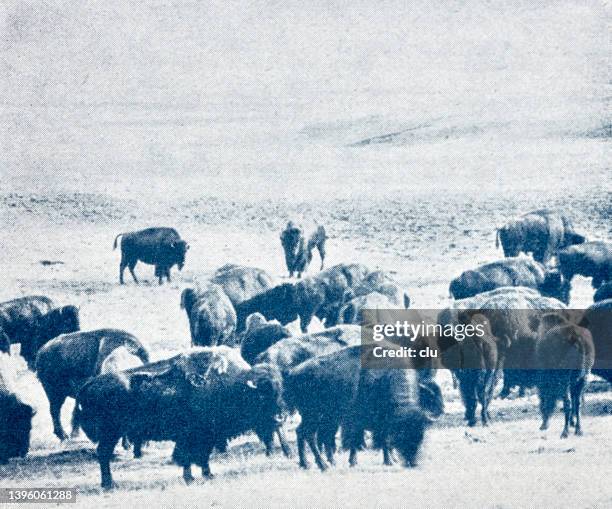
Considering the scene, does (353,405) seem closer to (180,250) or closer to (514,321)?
(514,321)

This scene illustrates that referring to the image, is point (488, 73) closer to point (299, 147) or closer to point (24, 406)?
point (299, 147)

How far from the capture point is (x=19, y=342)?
10.4 meters

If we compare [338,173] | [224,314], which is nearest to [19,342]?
[224,314]

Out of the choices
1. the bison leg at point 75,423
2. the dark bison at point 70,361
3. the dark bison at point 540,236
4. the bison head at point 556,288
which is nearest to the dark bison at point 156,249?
the dark bison at point 70,361

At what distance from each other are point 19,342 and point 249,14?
11.7 feet

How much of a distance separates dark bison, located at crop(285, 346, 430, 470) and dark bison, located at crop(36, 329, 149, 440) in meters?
1.37

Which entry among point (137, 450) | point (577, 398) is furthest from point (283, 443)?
point (577, 398)

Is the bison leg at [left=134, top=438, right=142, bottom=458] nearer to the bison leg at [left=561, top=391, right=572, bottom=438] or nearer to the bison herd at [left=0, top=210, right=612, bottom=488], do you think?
the bison herd at [left=0, top=210, right=612, bottom=488]

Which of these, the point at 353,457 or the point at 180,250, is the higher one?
the point at 180,250

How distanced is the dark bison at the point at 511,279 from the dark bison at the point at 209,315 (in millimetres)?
1910

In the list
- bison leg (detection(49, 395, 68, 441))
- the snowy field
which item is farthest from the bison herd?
the snowy field

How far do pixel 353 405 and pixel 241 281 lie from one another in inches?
62.6

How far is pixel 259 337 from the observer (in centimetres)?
1028

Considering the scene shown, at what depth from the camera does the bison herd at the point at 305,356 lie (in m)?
9.81
